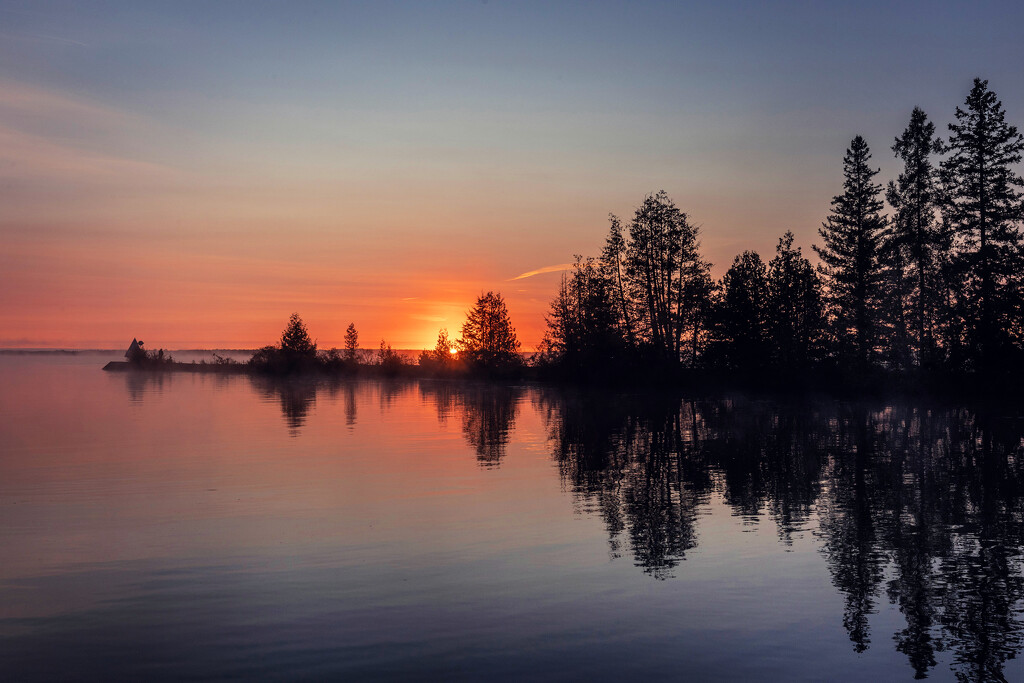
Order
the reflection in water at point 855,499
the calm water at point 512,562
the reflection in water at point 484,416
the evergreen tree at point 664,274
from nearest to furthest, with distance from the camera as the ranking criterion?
the calm water at point 512,562
the reflection in water at point 855,499
the reflection in water at point 484,416
the evergreen tree at point 664,274

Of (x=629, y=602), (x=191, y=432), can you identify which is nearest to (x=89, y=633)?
(x=629, y=602)

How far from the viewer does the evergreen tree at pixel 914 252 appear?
58.5 meters

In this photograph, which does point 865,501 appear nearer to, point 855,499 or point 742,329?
point 855,499

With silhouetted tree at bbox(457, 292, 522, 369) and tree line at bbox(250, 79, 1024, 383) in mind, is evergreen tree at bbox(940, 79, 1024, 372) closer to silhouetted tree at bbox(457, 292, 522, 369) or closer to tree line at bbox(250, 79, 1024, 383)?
tree line at bbox(250, 79, 1024, 383)

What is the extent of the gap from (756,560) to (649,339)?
66.9 meters

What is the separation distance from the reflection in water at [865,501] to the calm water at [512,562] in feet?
0.26

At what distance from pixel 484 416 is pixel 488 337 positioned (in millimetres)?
54848

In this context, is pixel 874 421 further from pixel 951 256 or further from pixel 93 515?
pixel 93 515

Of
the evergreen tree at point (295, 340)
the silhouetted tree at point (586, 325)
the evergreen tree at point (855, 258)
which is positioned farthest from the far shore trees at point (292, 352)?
the evergreen tree at point (855, 258)

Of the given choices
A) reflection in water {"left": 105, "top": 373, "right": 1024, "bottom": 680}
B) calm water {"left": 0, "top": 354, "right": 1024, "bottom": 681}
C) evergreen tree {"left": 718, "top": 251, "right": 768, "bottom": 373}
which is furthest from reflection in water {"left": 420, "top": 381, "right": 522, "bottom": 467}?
evergreen tree {"left": 718, "top": 251, "right": 768, "bottom": 373}

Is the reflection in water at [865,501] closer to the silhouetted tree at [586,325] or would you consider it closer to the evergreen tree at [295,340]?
the silhouetted tree at [586,325]

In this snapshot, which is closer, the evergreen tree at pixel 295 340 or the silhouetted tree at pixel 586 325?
the silhouetted tree at pixel 586 325

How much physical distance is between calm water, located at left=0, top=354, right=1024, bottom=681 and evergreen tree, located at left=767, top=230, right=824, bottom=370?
40.6 m

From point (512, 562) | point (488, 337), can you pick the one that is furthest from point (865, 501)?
point (488, 337)
